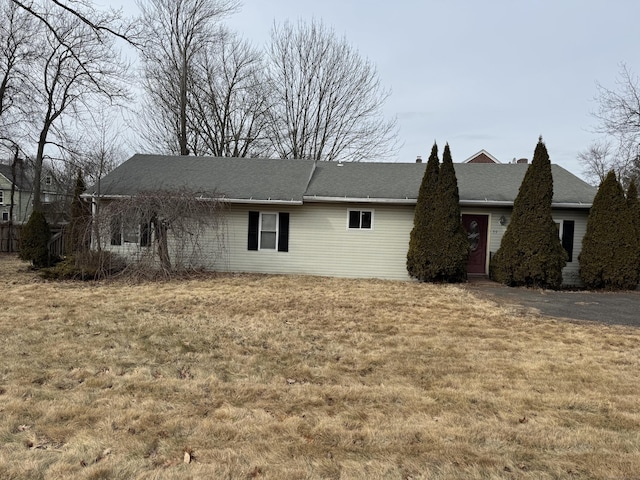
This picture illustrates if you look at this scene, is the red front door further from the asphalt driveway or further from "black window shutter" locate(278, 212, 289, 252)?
"black window shutter" locate(278, 212, 289, 252)

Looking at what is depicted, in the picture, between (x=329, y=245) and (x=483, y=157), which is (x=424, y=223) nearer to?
(x=329, y=245)

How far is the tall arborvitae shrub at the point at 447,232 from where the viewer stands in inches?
→ 448

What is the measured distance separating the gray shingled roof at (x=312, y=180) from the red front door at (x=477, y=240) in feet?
2.53

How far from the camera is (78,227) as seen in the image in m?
11.9

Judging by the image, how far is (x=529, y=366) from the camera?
4.69m

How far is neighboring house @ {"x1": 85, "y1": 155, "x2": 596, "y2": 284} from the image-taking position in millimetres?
12375

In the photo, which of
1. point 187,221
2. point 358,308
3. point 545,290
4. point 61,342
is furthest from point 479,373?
point 187,221

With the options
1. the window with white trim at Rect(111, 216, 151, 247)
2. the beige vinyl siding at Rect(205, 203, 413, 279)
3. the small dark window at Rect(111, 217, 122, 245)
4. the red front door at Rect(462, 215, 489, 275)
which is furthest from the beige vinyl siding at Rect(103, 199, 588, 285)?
the small dark window at Rect(111, 217, 122, 245)

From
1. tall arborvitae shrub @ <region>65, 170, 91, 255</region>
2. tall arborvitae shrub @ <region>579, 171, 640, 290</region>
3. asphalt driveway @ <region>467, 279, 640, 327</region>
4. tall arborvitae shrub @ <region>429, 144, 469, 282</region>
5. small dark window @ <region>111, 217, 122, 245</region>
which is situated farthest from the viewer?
tall arborvitae shrub @ <region>429, 144, 469, 282</region>

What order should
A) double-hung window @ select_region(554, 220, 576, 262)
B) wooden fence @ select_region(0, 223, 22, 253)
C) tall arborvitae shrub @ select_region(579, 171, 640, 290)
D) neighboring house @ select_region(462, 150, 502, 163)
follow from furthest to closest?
neighboring house @ select_region(462, 150, 502, 163) < wooden fence @ select_region(0, 223, 22, 253) < double-hung window @ select_region(554, 220, 576, 262) < tall arborvitae shrub @ select_region(579, 171, 640, 290)

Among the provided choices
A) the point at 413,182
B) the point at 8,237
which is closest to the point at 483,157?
the point at 413,182

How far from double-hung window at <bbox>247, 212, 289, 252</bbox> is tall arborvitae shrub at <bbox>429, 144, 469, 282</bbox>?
437 cm

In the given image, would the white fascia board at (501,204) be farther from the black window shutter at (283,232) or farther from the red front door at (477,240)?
the black window shutter at (283,232)

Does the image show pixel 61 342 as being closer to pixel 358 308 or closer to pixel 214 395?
pixel 214 395
